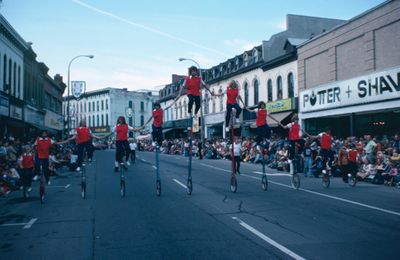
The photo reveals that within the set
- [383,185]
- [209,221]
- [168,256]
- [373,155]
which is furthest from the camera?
[373,155]

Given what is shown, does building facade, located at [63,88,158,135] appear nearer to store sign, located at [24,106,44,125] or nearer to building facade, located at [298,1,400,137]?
store sign, located at [24,106,44,125]

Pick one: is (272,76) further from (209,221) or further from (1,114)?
(209,221)

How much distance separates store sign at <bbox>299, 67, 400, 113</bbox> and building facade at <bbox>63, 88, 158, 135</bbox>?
59831 millimetres

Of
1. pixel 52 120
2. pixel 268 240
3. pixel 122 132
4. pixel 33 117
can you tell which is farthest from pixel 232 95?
pixel 52 120

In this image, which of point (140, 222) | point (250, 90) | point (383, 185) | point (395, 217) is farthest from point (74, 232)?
point (250, 90)

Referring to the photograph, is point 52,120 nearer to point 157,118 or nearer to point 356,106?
point 356,106

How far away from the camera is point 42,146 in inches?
491

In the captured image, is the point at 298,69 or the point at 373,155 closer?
the point at 373,155

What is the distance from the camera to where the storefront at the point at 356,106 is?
22.5 meters

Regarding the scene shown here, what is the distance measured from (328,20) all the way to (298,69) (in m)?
12.2

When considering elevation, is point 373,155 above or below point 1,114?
below

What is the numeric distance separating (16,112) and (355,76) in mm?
26036

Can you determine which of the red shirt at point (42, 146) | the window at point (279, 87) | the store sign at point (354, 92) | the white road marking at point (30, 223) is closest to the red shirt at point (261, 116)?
the red shirt at point (42, 146)

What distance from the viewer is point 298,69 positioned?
33.3 m
